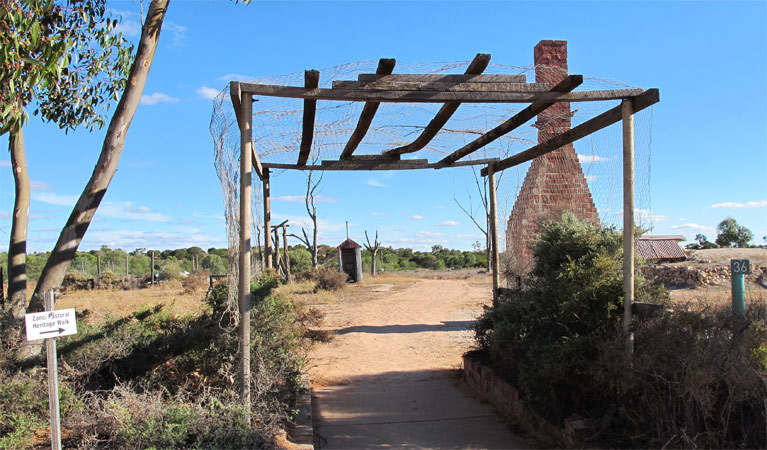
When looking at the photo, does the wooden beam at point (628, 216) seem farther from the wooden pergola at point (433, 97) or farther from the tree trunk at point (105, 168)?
the tree trunk at point (105, 168)

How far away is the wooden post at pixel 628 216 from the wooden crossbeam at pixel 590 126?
0.36ft

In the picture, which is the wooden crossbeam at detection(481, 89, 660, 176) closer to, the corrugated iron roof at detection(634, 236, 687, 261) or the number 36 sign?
the number 36 sign

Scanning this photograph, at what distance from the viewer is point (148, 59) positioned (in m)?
5.67

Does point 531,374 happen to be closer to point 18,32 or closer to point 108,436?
point 108,436

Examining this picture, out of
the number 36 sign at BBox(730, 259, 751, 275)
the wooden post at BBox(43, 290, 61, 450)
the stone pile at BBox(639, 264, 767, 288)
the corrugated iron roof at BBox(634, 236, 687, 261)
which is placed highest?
the number 36 sign at BBox(730, 259, 751, 275)

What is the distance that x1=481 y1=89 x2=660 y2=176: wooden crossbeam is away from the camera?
4359 millimetres

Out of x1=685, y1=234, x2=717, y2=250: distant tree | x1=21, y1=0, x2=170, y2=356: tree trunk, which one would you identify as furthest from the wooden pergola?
x1=685, y1=234, x2=717, y2=250: distant tree

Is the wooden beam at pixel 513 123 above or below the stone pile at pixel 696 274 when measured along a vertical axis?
above

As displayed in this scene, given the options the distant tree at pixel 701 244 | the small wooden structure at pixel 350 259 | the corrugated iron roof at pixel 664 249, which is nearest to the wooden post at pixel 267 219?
the small wooden structure at pixel 350 259

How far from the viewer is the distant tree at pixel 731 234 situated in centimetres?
A: 3766

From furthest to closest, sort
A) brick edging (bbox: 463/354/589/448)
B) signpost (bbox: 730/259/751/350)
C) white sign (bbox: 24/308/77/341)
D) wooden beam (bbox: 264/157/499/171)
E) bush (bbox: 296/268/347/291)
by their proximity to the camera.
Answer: bush (bbox: 296/268/347/291)
wooden beam (bbox: 264/157/499/171)
brick edging (bbox: 463/354/589/448)
signpost (bbox: 730/259/751/350)
white sign (bbox: 24/308/77/341)

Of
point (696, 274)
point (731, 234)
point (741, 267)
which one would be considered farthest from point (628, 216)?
point (731, 234)

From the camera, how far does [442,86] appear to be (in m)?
4.48

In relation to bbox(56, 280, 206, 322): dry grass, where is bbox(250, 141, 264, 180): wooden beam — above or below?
above
